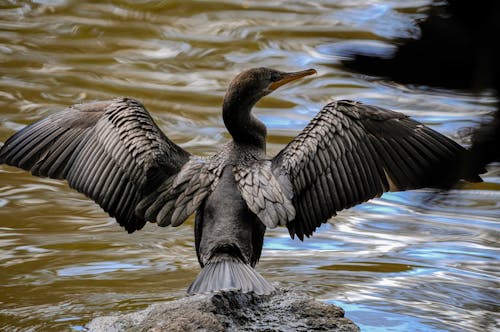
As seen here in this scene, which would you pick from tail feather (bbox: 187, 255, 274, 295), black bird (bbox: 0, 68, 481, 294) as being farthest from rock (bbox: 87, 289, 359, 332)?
black bird (bbox: 0, 68, 481, 294)

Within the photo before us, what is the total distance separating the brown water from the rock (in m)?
0.62

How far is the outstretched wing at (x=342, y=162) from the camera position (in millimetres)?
4500

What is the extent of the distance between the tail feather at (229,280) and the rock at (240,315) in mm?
68

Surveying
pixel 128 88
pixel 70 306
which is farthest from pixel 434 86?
pixel 128 88

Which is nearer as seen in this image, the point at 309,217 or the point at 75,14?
the point at 309,217

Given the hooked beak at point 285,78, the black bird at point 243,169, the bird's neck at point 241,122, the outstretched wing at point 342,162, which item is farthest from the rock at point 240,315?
the hooked beak at point 285,78

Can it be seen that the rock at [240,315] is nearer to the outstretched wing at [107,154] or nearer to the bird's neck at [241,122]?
the outstretched wing at [107,154]

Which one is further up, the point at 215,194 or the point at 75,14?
the point at 75,14

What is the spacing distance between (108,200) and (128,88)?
4384 mm

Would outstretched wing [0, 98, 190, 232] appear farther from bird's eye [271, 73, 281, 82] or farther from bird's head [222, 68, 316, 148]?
bird's eye [271, 73, 281, 82]

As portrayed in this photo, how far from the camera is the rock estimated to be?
3.76 m

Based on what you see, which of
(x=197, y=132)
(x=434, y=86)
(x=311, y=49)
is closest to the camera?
(x=434, y=86)

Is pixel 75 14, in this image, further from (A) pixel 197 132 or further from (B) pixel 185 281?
(B) pixel 185 281

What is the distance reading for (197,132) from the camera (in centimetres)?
800
